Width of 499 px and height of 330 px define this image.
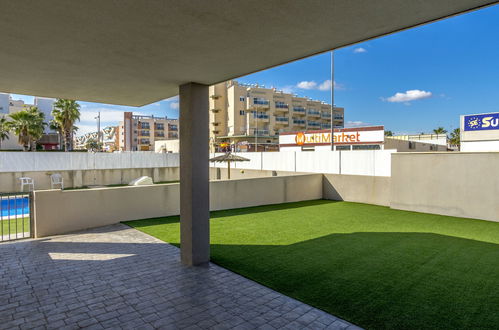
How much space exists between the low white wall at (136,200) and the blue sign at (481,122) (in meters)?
22.2

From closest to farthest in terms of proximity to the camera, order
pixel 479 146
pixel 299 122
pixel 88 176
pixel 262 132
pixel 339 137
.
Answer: pixel 88 176 < pixel 479 146 < pixel 339 137 < pixel 262 132 < pixel 299 122

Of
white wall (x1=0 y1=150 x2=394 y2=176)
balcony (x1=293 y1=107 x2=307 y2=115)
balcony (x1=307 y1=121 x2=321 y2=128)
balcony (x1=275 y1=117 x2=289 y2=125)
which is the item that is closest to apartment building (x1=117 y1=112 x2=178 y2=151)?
balcony (x1=275 y1=117 x2=289 y2=125)

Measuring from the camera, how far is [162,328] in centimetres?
374

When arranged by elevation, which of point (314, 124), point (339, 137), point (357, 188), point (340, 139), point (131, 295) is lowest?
point (131, 295)

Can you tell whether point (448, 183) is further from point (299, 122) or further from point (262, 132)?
point (299, 122)

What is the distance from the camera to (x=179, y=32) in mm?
3426

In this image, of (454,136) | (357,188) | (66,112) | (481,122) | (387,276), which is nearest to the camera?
(387,276)

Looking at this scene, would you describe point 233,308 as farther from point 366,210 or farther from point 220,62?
point 366,210

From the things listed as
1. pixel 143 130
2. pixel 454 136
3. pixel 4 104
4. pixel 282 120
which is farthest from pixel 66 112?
pixel 454 136

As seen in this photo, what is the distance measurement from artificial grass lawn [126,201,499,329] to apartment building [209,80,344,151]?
4818 centimetres

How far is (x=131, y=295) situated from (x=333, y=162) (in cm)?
1175

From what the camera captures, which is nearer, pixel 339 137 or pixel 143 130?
pixel 339 137

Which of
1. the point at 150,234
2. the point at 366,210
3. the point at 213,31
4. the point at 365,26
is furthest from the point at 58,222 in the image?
the point at 366,210

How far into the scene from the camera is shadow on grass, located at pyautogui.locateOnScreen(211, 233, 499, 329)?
3975 millimetres
